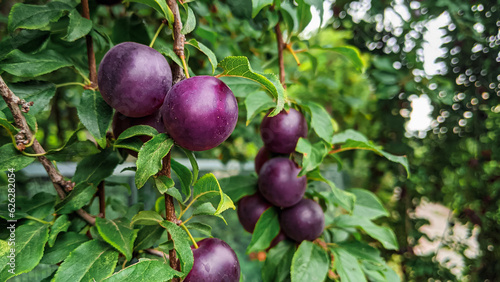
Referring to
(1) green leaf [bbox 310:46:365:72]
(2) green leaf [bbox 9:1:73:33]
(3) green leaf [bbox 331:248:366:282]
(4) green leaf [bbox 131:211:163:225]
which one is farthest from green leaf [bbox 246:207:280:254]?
(2) green leaf [bbox 9:1:73:33]

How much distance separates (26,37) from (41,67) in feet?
0.22

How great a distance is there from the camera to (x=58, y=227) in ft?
1.50

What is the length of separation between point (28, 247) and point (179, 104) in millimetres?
276

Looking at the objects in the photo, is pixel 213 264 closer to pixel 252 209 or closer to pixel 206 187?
pixel 206 187

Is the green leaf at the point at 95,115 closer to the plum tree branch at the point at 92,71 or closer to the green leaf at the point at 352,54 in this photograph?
the plum tree branch at the point at 92,71

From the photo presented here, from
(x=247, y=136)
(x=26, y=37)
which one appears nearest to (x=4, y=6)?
(x=26, y=37)

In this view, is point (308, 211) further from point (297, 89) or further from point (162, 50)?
point (297, 89)

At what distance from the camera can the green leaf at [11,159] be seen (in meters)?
0.43

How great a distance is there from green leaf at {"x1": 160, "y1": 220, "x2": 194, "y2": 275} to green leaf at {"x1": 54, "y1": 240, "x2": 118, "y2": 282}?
9 cm

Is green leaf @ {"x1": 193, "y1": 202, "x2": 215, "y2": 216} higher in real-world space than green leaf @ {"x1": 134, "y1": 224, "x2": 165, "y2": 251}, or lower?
higher

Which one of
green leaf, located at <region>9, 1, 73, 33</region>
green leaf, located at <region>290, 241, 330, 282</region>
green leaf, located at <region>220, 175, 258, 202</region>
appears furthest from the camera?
green leaf, located at <region>220, 175, 258, 202</region>

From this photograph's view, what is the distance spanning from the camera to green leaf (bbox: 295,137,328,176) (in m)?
0.60

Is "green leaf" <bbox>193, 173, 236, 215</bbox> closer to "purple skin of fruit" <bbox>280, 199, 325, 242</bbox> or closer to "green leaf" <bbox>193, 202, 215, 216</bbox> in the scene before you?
"green leaf" <bbox>193, 202, 215, 216</bbox>

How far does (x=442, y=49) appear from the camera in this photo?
3.07ft
